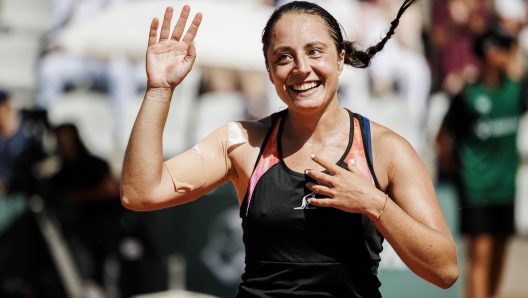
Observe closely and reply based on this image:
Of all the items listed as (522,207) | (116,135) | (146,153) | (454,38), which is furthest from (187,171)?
(522,207)

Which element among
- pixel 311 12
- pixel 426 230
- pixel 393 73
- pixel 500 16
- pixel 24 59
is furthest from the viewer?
pixel 500 16

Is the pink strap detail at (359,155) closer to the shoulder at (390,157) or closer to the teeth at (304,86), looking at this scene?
the shoulder at (390,157)

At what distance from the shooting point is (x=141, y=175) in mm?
2805

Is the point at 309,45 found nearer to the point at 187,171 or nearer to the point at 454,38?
the point at 187,171

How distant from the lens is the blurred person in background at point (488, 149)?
759 cm

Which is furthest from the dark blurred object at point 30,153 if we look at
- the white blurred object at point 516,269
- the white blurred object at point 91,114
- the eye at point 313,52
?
the eye at point 313,52

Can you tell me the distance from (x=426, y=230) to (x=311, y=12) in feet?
2.97

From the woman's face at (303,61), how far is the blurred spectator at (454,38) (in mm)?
6044

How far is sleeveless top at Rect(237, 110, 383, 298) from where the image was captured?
9.02 feet

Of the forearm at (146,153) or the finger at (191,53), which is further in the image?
the finger at (191,53)

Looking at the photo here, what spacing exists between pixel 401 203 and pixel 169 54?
100 centimetres

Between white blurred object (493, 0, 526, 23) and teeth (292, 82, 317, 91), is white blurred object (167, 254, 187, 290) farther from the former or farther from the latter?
teeth (292, 82, 317, 91)

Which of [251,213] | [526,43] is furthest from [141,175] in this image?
[526,43]

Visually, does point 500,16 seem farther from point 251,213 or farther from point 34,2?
point 251,213
